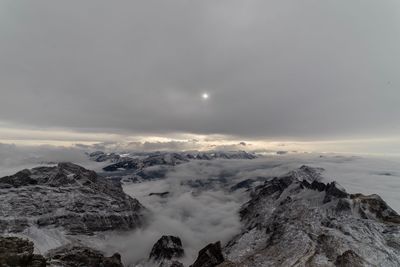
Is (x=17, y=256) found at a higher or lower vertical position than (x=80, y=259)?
higher

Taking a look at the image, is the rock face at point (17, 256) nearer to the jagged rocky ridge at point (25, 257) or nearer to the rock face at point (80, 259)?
the jagged rocky ridge at point (25, 257)

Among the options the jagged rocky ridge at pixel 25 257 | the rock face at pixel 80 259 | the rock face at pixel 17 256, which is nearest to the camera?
the rock face at pixel 17 256

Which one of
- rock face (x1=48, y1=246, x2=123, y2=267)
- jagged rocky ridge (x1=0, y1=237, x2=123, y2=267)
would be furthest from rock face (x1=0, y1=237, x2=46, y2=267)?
rock face (x1=48, y1=246, x2=123, y2=267)

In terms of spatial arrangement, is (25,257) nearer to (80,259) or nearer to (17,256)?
(17,256)

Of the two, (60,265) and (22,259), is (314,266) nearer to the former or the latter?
(60,265)

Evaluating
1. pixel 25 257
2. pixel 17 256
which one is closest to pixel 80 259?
pixel 25 257

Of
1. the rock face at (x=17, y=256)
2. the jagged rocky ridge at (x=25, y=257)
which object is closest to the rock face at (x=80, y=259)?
the jagged rocky ridge at (x=25, y=257)

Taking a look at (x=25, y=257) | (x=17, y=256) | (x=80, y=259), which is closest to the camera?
(x=17, y=256)

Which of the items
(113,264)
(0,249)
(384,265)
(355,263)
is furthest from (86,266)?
(384,265)
